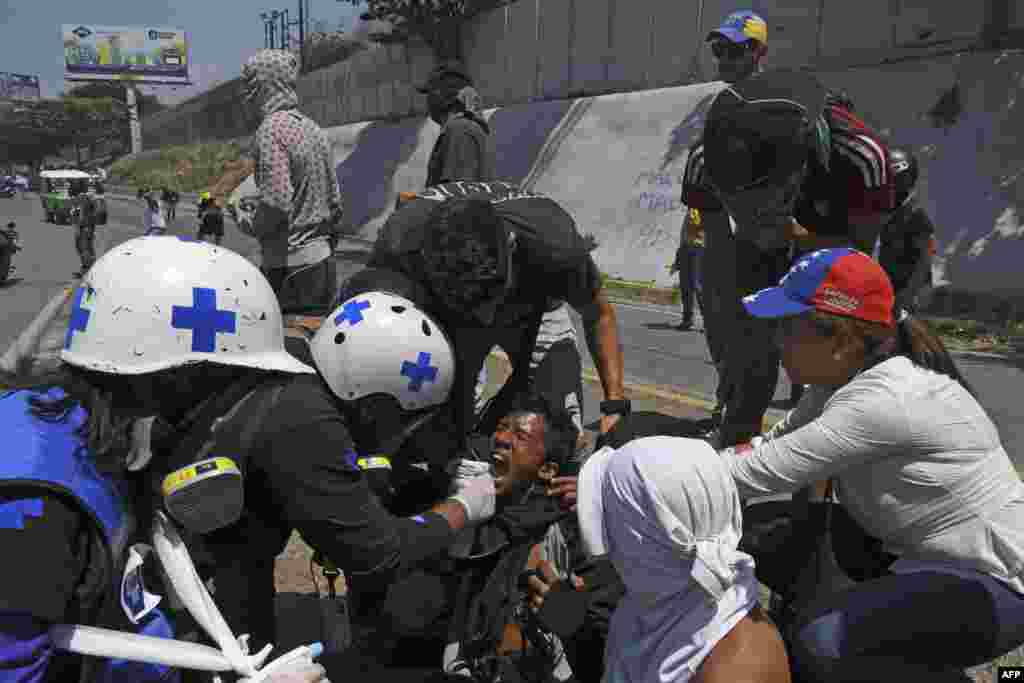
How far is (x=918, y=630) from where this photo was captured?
195 centimetres

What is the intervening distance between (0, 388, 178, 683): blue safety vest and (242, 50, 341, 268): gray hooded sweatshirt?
280 centimetres

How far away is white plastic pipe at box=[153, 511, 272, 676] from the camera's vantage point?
1567mm

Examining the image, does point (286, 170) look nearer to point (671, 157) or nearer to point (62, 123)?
point (671, 157)

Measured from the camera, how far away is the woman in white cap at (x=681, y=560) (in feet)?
5.57

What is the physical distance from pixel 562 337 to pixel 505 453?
2.50 feet

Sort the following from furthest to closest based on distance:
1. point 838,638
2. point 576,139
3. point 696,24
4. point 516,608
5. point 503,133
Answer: point 503,133, point 576,139, point 696,24, point 516,608, point 838,638

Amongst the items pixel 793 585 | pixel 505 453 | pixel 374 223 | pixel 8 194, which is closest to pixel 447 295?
pixel 505 453

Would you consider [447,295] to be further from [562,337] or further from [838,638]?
[838,638]

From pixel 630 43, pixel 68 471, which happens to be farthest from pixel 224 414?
pixel 630 43

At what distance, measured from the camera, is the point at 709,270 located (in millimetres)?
3387

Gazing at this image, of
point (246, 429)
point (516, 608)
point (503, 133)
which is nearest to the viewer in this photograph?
point (246, 429)

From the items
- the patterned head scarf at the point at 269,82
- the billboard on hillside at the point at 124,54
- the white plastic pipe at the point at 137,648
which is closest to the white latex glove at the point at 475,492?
the white plastic pipe at the point at 137,648

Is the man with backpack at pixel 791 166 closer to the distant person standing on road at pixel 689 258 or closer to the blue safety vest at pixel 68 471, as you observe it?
the blue safety vest at pixel 68 471

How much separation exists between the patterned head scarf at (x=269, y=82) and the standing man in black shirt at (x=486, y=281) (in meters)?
1.77
